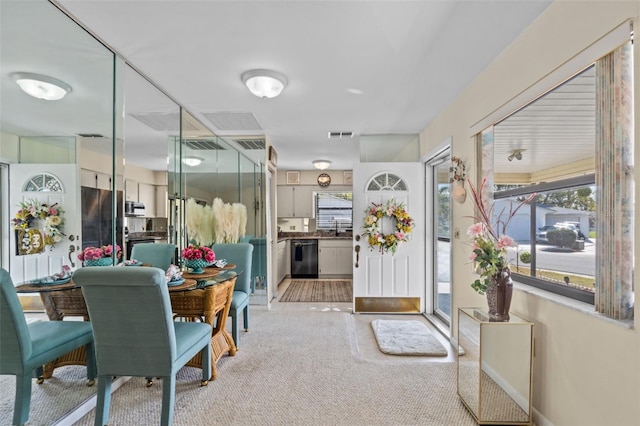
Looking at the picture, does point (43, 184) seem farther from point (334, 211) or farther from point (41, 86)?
point (334, 211)

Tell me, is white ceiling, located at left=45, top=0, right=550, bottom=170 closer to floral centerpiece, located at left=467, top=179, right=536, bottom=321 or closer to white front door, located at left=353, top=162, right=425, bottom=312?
white front door, located at left=353, top=162, right=425, bottom=312

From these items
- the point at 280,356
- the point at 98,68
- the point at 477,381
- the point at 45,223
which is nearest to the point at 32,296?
the point at 45,223

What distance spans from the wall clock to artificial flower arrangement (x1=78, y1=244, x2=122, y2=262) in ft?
16.8

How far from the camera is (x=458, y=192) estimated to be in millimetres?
2957

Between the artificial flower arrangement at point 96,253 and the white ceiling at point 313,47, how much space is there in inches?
37.5

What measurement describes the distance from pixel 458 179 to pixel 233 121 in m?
2.60

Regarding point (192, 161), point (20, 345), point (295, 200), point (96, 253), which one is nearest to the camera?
point (20, 345)

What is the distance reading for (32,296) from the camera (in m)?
1.71

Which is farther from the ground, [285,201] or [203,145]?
[203,145]

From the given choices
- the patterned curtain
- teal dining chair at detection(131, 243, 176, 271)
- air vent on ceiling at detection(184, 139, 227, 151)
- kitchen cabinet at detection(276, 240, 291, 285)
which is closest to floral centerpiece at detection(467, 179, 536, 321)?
the patterned curtain

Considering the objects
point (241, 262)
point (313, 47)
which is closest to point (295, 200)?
point (241, 262)

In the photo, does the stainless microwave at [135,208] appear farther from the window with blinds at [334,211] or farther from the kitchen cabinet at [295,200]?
the window with blinds at [334,211]

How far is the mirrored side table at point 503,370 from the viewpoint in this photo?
1867 millimetres

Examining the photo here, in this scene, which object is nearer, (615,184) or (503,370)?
(615,184)
